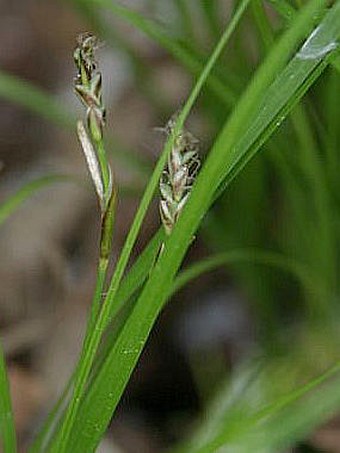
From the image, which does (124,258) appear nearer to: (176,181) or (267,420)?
(176,181)

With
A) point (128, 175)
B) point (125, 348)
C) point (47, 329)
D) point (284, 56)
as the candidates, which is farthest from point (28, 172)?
point (284, 56)

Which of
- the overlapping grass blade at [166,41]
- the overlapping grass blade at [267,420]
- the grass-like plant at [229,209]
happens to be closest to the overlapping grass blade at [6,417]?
the grass-like plant at [229,209]

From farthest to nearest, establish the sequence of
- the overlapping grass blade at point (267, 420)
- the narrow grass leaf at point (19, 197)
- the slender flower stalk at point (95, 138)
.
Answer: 1. the narrow grass leaf at point (19, 197)
2. the overlapping grass blade at point (267, 420)
3. the slender flower stalk at point (95, 138)

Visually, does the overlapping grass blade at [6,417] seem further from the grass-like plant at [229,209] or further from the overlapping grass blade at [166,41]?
the overlapping grass blade at [166,41]

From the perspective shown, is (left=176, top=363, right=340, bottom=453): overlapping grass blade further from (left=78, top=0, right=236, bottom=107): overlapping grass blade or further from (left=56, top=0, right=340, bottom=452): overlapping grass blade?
(left=78, top=0, right=236, bottom=107): overlapping grass blade

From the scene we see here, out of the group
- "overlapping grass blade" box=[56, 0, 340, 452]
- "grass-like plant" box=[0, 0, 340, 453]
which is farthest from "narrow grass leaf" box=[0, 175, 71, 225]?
"overlapping grass blade" box=[56, 0, 340, 452]

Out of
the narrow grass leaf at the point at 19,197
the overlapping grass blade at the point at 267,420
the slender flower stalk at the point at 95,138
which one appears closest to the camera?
the slender flower stalk at the point at 95,138

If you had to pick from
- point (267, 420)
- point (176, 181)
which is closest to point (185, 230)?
point (176, 181)

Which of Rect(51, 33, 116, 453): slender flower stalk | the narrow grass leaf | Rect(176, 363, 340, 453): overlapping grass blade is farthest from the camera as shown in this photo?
the narrow grass leaf
